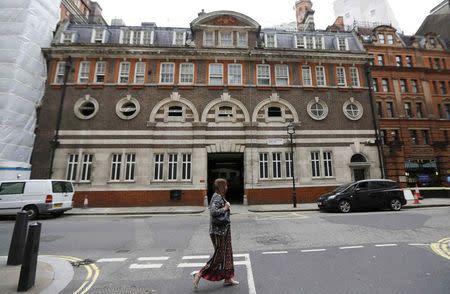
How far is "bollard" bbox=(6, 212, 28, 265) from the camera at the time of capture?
533 cm

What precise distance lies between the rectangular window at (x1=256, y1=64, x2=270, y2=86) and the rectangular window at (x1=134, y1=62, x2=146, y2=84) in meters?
9.61

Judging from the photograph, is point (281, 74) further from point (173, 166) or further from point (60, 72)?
point (60, 72)

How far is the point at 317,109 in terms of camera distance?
19.8m

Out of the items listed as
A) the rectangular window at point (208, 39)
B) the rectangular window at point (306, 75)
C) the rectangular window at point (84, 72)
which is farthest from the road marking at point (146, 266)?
the rectangular window at point (306, 75)

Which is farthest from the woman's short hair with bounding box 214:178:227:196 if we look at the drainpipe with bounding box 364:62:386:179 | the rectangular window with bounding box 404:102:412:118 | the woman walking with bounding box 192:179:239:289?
the rectangular window with bounding box 404:102:412:118

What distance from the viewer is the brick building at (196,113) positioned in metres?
17.8

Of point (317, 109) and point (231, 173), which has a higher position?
point (317, 109)

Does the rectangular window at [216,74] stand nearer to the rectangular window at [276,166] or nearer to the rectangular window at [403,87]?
the rectangular window at [276,166]

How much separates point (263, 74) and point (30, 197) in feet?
58.9

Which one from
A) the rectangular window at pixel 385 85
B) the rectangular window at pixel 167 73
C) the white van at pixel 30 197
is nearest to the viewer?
the white van at pixel 30 197

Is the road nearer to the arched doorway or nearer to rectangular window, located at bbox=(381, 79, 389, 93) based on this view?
the arched doorway

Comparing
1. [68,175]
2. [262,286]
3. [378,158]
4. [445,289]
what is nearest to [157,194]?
[68,175]

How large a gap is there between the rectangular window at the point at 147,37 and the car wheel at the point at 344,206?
19.3m

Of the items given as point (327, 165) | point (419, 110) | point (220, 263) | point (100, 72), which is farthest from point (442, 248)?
point (419, 110)
